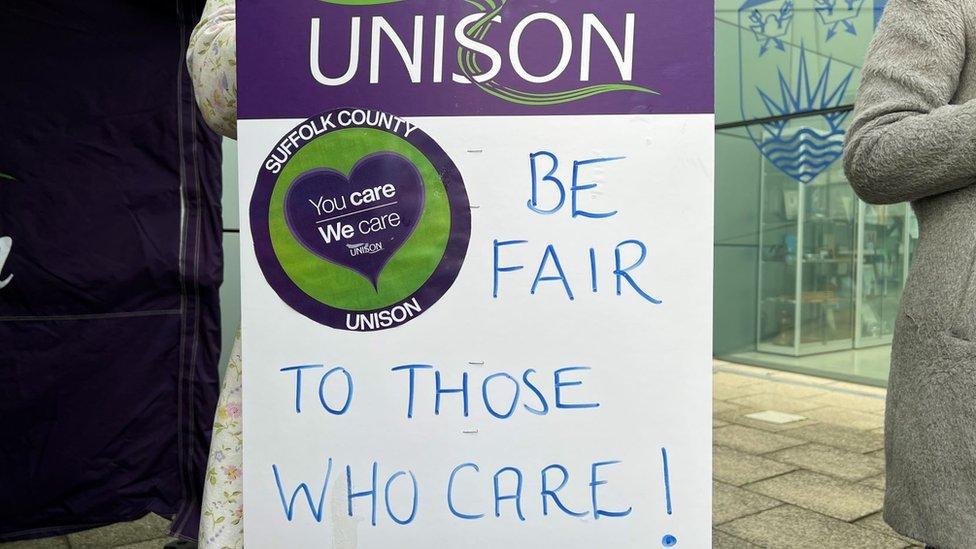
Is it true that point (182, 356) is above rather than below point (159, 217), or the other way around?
below

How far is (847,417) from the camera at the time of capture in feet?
17.4

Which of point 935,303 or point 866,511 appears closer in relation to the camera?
point 935,303

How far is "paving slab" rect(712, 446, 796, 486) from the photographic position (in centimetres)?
395

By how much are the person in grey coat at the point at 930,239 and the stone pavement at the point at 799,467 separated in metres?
1.28

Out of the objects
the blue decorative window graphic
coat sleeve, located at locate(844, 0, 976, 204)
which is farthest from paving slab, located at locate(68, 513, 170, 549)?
the blue decorative window graphic

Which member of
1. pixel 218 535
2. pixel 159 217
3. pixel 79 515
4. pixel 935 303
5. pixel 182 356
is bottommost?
pixel 79 515

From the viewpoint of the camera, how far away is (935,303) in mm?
1295

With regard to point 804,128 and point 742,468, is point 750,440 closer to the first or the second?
point 742,468

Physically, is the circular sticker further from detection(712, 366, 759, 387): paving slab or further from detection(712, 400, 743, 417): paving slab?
detection(712, 366, 759, 387): paving slab

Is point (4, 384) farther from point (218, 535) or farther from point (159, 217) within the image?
point (218, 535)

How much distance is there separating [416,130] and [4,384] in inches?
70.8

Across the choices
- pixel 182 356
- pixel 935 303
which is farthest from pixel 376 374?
pixel 182 356

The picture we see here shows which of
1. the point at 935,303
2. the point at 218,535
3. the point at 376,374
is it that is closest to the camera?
the point at 935,303

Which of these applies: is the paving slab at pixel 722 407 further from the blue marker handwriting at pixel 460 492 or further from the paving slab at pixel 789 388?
the blue marker handwriting at pixel 460 492
